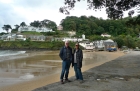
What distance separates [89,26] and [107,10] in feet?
300

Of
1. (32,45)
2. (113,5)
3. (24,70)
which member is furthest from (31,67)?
(32,45)

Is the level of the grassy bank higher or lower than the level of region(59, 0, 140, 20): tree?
lower

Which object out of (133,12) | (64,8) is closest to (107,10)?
(133,12)

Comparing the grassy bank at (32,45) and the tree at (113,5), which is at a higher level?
the tree at (113,5)

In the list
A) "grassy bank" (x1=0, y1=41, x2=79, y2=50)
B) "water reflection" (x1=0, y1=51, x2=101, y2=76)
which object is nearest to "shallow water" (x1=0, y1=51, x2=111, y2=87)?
"water reflection" (x1=0, y1=51, x2=101, y2=76)

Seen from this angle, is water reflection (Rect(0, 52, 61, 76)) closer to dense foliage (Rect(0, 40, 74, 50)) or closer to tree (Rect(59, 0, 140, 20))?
tree (Rect(59, 0, 140, 20))

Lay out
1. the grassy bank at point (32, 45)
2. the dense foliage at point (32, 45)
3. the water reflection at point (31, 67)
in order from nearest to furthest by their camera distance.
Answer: the water reflection at point (31, 67), the grassy bank at point (32, 45), the dense foliage at point (32, 45)

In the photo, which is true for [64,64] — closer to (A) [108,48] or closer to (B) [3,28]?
(A) [108,48]

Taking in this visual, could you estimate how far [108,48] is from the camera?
43156 mm

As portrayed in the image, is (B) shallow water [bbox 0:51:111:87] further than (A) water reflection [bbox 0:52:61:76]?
No

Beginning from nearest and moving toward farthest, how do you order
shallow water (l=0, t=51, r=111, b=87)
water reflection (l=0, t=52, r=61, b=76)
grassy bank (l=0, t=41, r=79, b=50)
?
1. shallow water (l=0, t=51, r=111, b=87)
2. water reflection (l=0, t=52, r=61, b=76)
3. grassy bank (l=0, t=41, r=79, b=50)

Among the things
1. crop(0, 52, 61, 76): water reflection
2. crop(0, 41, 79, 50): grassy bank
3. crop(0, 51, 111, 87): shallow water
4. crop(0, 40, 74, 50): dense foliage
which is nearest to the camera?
crop(0, 51, 111, 87): shallow water

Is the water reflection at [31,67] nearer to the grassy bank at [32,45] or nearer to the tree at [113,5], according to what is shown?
the tree at [113,5]

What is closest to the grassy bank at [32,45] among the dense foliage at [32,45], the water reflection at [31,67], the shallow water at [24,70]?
the dense foliage at [32,45]
